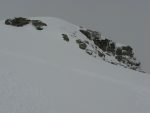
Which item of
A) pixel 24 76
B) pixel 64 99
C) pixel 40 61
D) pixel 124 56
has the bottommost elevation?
pixel 64 99

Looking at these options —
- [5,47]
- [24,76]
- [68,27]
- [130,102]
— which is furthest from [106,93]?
[68,27]

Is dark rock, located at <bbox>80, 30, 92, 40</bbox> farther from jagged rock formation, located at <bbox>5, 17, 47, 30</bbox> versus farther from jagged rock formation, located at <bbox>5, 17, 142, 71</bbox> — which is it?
jagged rock formation, located at <bbox>5, 17, 47, 30</bbox>

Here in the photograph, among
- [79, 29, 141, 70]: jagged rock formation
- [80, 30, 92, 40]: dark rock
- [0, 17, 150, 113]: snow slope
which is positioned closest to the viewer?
[0, 17, 150, 113]: snow slope

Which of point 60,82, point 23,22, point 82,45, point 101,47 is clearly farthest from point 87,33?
point 60,82

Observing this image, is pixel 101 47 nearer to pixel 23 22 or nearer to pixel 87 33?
pixel 87 33

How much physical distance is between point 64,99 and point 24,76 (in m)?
2.86

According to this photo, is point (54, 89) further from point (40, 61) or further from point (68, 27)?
point (68, 27)

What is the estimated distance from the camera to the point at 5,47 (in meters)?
25.1

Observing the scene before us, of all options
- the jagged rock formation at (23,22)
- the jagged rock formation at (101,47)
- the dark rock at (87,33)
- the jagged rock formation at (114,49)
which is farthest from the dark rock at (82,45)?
the dark rock at (87,33)

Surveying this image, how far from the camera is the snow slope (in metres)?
17.4

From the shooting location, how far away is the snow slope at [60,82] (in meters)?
17.4

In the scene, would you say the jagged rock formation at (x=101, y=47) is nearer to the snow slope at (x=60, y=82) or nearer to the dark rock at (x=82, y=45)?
the dark rock at (x=82, y=45)

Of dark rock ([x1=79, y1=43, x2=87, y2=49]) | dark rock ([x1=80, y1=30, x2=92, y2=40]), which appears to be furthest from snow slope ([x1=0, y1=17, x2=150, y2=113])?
dark rock ([x1=80, y1=30, x2=92, y2=40])

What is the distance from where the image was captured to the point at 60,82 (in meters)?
20.6
